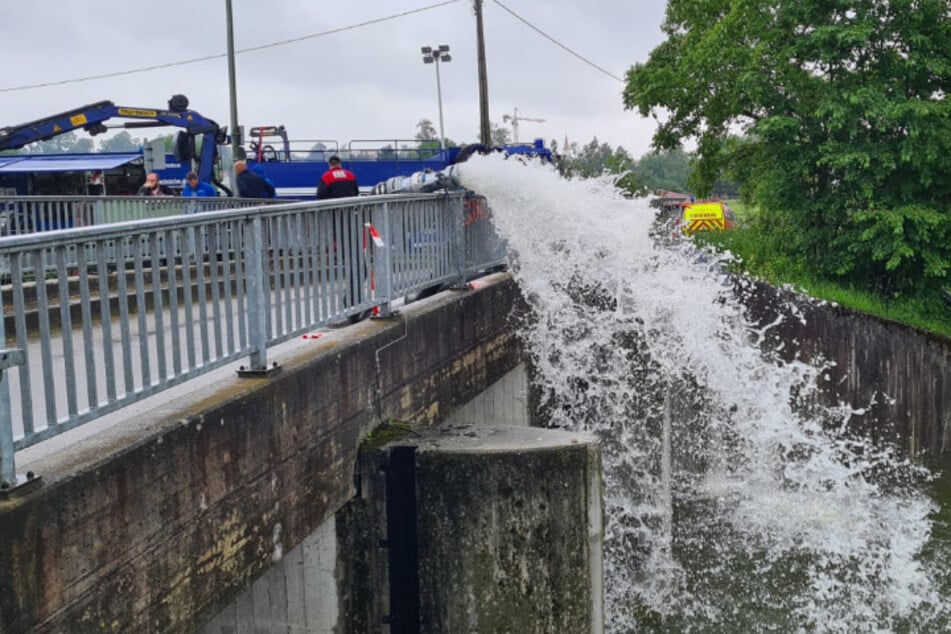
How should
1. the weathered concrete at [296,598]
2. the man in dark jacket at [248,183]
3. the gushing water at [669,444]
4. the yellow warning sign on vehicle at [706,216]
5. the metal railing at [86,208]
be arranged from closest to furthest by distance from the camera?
the weathered concrete at [296,598] < the gushing water at [669,444] < the metal railing at [86,208] < the man in dark jacket at [248,183] < the yellow warning sign on vehicle at [706,216]

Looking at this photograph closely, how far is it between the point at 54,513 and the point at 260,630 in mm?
3784

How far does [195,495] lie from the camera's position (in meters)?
5.46

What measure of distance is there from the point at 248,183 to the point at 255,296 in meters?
9.27

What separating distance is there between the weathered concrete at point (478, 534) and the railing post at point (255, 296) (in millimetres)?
1700

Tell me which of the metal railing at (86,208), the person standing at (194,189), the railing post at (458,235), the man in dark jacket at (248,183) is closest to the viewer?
the railing post at (458,235)

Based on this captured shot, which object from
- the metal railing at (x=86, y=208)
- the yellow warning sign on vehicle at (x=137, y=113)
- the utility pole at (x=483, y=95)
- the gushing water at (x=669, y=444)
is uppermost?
the utility pole at (x=483, y=95)

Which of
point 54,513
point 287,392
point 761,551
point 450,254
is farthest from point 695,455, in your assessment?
point 54,513

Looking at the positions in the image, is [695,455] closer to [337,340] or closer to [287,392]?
[337,340]

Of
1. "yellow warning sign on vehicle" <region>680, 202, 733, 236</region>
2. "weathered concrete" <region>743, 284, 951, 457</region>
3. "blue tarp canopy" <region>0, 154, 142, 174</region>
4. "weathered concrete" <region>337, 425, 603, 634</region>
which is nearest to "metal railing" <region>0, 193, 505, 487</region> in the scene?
"weathered concrete" <region>337, 425, 603, 634</region>

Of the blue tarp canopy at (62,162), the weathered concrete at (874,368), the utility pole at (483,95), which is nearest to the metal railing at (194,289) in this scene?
the weathered concrete at (874,368)

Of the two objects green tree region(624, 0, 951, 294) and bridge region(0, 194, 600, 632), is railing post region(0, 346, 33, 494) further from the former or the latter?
green tree region(624, 0, 951, 294)

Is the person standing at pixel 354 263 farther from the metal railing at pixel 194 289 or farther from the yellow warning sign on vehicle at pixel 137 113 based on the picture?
the yellow warning sign on vehicle at pixel 137 113

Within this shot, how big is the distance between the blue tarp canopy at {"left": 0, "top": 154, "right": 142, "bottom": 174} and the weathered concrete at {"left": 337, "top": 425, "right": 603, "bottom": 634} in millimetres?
18643

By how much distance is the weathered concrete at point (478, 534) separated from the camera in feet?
25.6
